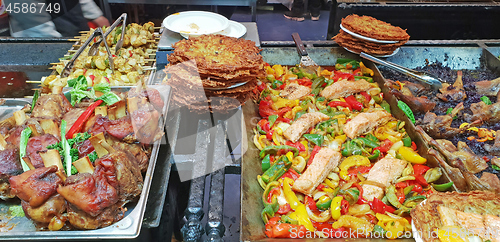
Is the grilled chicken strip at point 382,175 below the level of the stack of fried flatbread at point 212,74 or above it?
below

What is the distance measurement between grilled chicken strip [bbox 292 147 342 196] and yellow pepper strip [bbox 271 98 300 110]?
71 cm

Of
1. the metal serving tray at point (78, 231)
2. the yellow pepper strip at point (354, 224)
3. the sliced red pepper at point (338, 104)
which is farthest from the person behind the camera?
the sliced red pepper at point (338, 104)

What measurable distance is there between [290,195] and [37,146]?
1.72 m

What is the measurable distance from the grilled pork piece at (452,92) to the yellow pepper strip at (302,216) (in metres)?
2.11

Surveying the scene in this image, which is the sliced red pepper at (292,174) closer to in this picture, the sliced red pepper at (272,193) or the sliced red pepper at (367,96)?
the sliced red pepper at (272,193)

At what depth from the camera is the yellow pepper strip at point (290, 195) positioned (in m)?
2.19

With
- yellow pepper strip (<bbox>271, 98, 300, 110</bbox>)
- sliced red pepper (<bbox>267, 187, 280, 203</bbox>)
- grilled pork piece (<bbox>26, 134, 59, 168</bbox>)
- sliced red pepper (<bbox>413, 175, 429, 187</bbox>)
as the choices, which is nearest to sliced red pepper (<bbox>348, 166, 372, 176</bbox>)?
sliced red pepper (<bbox>413, 175, 429, 187</bbox>)

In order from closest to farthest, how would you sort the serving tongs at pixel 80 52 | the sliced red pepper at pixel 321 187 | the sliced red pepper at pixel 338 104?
1. the sliced red pepper at pixel 321 187
2. the serving tongs at pixel 80 52
3. the sliced red pepper at pixel 338 104

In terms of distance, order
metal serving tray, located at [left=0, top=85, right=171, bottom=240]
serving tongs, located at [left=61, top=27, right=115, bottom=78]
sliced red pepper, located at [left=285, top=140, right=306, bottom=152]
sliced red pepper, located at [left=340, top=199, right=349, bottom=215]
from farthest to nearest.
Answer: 1. serving tongs, located at [left=61, top=27, right=115, bottom=78]
2. sliced red pepper, located at [left=285, top=140, right=306, bottom=152]
3. sliced red pepper, located at [left=340, top=199, right=349, bottom=215]
4. metal serving tray, located at [left=0, top=85, right=171, bottom=240]

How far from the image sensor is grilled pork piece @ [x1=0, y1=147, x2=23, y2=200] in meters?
1.88

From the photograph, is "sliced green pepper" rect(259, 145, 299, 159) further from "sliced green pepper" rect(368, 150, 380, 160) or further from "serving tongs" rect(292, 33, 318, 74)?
"serving tongs" rect(292, 33, 318, 74)

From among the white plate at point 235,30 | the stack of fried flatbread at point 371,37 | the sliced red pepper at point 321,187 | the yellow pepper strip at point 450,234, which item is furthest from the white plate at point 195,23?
the yellow pepper strip at point 450,234

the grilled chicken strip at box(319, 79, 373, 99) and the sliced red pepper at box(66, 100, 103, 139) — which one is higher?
the sliced red pepper at box(66, 100, 103, 139)

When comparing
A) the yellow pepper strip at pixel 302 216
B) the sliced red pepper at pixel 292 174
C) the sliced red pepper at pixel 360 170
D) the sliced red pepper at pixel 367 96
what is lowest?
the yellow pepper strip at pixel 302 216
